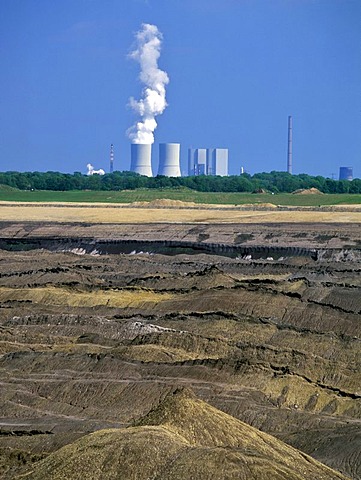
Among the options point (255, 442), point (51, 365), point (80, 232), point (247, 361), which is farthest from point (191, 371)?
point (80, 232)

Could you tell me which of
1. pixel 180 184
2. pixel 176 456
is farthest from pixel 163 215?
pixel 176 456

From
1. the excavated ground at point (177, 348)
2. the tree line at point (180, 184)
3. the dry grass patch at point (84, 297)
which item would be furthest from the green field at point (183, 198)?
the dry grass patch at point (84, 297)

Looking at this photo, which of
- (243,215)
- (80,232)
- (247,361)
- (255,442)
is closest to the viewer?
(255,442)

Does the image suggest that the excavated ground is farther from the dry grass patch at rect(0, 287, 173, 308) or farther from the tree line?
the tree line

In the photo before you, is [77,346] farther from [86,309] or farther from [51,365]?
[86,309]

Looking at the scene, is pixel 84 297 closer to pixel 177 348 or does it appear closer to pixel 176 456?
pixel 177 348

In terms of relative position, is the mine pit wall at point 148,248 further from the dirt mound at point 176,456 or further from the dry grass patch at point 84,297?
the dirt mound at point 176,456

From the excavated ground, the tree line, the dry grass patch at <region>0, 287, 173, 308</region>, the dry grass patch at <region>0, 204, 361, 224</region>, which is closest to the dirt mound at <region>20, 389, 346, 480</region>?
the excavated ground
